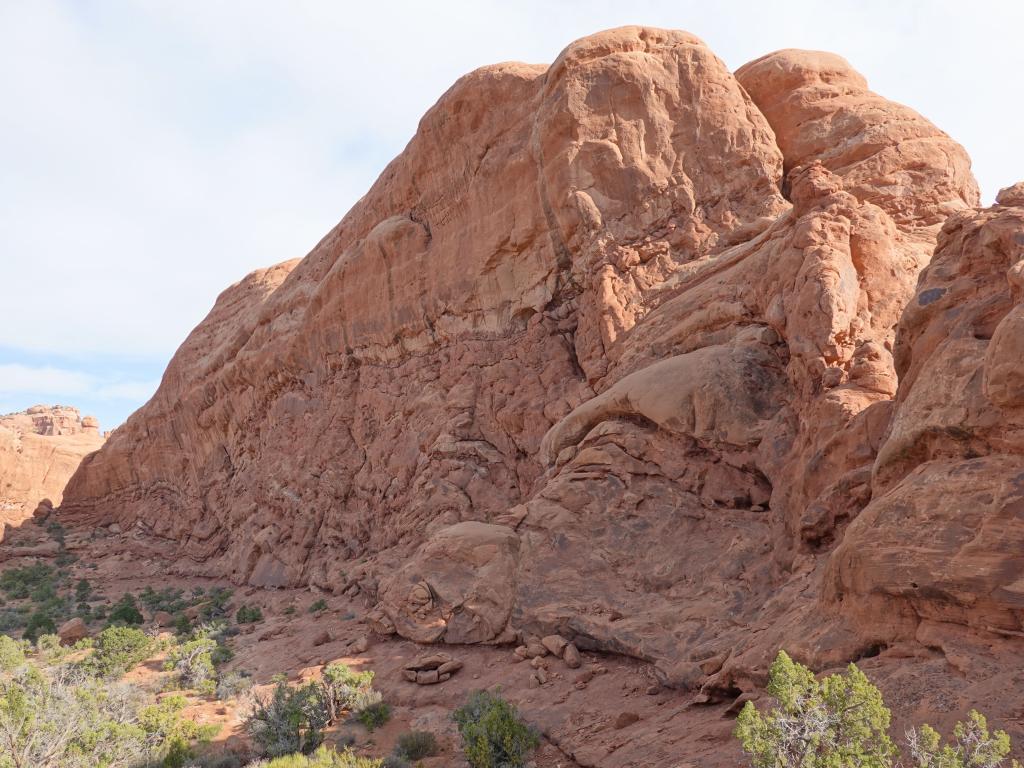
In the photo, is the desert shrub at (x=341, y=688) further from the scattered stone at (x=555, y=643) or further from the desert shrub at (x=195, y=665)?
the desert shrub at (x=195, y=665)

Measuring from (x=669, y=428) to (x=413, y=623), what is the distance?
5612 mm

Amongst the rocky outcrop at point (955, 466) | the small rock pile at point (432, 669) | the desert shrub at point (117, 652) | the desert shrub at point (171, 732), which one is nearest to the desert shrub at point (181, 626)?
the desert shrub at point (117, 652)

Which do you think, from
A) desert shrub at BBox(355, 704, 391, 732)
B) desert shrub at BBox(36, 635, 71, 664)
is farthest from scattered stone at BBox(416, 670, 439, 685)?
desert shrub at BBox(36, 635, 71, 664)

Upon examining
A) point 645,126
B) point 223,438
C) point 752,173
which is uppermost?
point 645,126

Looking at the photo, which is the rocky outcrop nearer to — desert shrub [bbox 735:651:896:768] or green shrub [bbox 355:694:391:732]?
desert shrub [bbox 735:651:896:768]

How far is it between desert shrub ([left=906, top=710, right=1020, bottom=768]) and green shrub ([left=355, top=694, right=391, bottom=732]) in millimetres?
7099

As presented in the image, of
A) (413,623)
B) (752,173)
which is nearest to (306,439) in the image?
(413,623)

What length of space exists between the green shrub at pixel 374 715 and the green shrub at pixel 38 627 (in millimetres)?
12422

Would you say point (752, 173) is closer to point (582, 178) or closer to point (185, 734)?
point (582, 178)

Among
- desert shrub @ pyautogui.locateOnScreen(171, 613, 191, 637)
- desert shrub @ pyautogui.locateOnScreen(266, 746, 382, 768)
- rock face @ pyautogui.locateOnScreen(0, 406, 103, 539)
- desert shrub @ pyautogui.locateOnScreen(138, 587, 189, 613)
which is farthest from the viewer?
rock face @ pyautogui.locateOnScreen(0, 406, 103, 539)

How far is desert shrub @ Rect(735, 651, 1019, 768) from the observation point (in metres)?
4.35

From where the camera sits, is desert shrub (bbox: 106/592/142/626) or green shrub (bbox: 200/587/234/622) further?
green shrub (bbox: 200/587/234/622)

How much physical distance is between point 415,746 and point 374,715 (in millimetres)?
1347

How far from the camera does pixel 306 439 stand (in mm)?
22391
